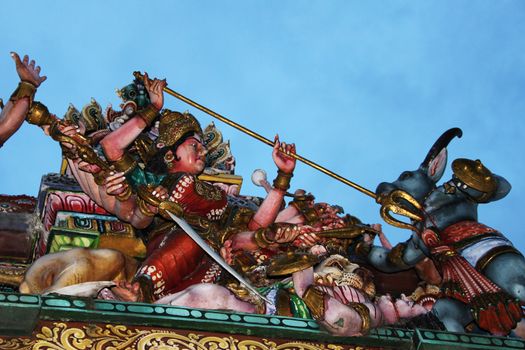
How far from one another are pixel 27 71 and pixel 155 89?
104cm

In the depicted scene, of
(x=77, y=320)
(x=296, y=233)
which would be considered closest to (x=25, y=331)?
(x=77, y=320)

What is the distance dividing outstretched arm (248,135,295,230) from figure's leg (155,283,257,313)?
1611mm

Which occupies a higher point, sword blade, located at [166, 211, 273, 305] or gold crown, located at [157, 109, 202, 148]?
gold crown, located at [157, 109, 202, 148]

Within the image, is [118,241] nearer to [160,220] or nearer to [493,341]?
[160,220]

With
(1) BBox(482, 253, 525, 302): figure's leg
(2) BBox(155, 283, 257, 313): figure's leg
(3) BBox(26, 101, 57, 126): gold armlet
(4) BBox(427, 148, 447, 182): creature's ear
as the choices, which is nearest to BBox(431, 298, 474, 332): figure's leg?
(1) BBox(482, 253, 525, 302): figure's leg

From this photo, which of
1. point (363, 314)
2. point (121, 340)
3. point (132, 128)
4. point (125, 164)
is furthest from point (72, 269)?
point (363, 314)

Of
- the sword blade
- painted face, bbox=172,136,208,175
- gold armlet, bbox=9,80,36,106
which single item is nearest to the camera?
the sword blade

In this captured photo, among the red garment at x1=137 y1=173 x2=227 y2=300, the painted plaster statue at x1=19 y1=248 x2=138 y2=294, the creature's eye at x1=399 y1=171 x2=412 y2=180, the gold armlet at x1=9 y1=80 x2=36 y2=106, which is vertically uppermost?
the gold armlet at x1=9 y1=80 x2=36 y2=106

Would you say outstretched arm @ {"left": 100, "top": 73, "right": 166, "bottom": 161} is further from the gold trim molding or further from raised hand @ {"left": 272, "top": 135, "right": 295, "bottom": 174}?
→ the gold trim molding

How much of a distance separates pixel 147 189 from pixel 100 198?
403 millimetres

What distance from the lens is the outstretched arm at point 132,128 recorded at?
13023 millimetres

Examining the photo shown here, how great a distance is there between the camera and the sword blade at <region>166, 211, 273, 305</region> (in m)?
12.2

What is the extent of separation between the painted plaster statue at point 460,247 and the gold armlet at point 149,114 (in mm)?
1990

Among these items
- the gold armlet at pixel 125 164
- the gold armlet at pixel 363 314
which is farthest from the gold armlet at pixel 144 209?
the gold armlet at pixel 363 314
